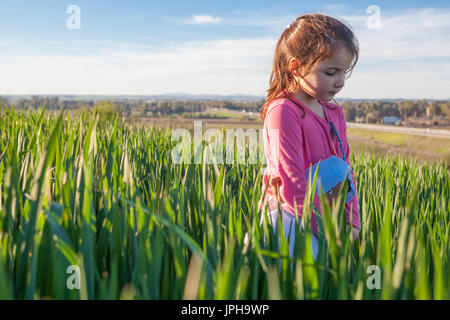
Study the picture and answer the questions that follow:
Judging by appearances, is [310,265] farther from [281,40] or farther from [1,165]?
[281,40]

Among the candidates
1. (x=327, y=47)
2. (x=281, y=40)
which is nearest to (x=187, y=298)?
(x=327, y=47)

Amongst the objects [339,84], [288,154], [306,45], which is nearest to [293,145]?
[288,154]

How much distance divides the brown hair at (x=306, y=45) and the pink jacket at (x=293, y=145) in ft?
0.23

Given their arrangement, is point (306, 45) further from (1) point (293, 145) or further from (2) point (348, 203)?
(2) point (348, 203)

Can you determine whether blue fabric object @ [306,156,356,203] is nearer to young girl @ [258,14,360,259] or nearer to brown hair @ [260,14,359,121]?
young girl @ [258,14,360,259]

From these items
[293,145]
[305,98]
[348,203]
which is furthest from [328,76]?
[348,203]

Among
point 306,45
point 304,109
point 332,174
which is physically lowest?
point 332,174

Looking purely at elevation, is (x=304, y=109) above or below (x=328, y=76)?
below

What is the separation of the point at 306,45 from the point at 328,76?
15 cm

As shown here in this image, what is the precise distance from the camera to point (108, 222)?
84cm

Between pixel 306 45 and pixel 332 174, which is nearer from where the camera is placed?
pixel 332 174

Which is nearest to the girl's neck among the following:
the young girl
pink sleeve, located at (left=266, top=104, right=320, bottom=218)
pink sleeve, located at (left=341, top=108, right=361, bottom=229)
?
the young girl

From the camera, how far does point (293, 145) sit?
1.39 metres

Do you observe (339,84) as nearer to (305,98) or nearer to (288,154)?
(305,98)
